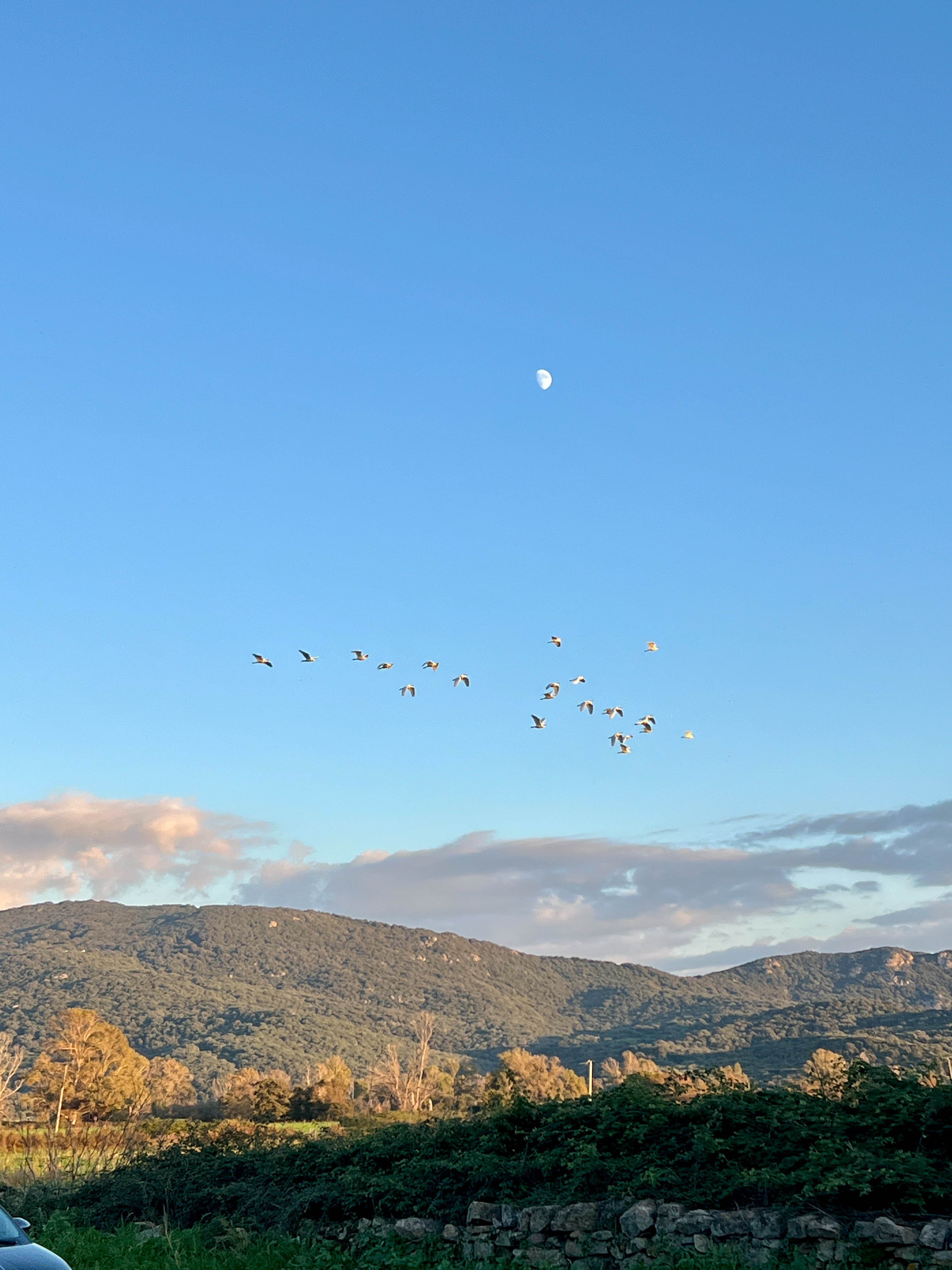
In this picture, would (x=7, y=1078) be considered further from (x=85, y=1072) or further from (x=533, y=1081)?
(x=533, y=1081)

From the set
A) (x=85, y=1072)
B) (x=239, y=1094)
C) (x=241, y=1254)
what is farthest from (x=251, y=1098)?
(x=241, y=1254)

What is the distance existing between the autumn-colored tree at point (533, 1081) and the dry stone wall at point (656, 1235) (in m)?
3.27

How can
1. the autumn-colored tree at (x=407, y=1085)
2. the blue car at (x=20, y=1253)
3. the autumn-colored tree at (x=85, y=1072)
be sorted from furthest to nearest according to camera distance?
the autumn-colored tree at (x=407, y=1085)
the autumn-colored tree at (x=85, y=1072)
the blue car at (x=20, y=1253)

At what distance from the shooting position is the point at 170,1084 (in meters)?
87.2

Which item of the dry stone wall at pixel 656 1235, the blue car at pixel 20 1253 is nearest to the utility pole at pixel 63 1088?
the dry stone wall at pixel 656 1235

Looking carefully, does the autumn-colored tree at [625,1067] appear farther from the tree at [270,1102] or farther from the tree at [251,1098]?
the tree at [251,1098]

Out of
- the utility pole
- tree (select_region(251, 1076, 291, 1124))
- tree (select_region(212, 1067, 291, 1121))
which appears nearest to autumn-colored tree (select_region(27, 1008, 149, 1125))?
the utility pole

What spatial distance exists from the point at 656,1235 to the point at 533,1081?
49.1m

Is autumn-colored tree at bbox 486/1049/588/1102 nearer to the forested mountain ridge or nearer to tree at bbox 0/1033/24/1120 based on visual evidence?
the forested mountain ridge

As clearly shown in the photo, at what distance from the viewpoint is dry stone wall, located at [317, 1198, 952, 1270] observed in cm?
1092

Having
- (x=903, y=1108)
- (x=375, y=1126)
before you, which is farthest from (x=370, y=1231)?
(x=375, y=1126)

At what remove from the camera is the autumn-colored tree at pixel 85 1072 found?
5656 centimetres

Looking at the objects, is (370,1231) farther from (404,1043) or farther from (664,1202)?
(404,1043)

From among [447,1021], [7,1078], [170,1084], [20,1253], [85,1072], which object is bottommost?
[447,1021]
